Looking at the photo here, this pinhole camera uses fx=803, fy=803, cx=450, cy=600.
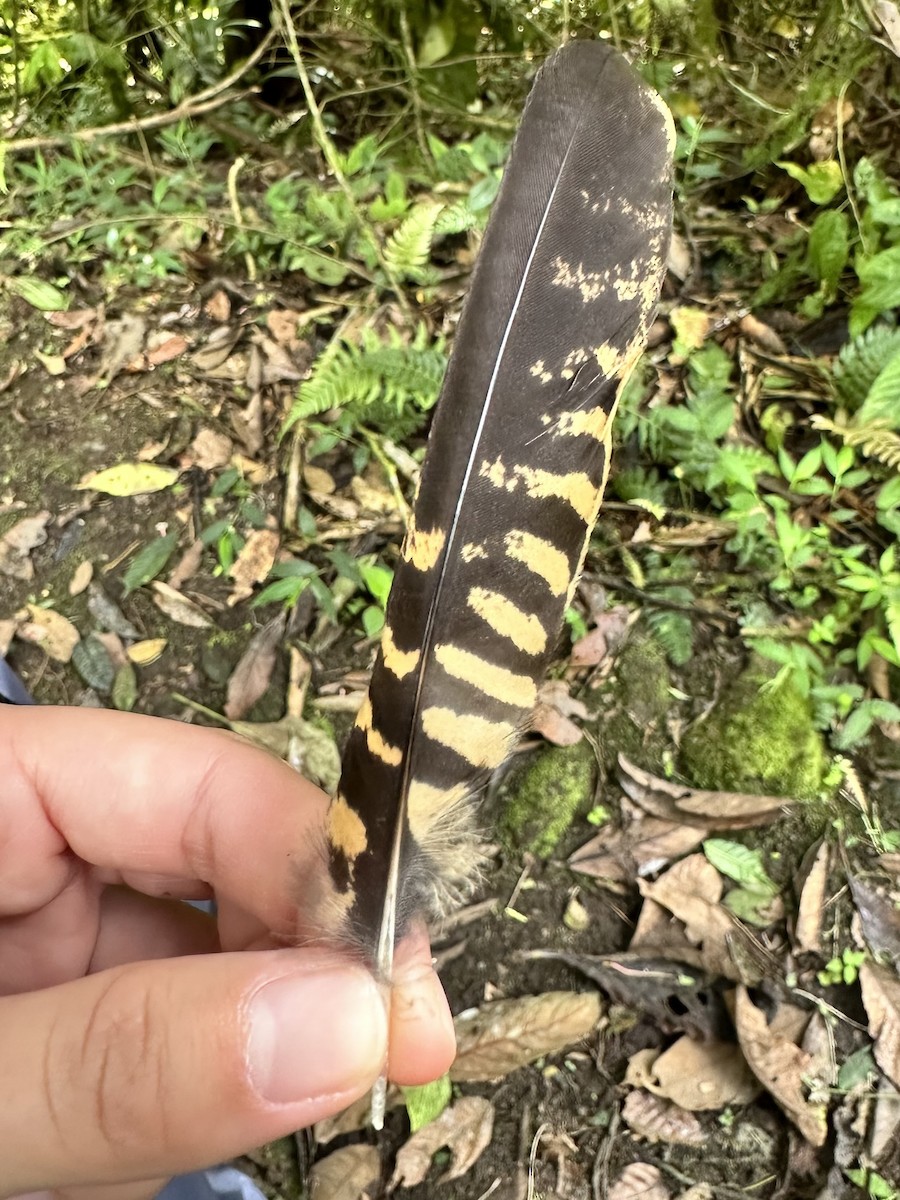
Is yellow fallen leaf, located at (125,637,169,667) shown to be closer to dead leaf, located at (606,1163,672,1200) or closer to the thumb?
the thumb

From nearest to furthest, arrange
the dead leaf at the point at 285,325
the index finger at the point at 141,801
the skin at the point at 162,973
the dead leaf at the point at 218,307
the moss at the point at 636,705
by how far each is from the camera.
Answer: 1. the skin at the point at 162,973
2. the index finger at the point at 141,801
3. the moss at the point at 636,705
4. the dead leaf at the point at 285,325
5. the dead leaf at the point at 218,307

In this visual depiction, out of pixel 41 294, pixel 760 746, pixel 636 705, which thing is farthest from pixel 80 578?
pixel 760 746

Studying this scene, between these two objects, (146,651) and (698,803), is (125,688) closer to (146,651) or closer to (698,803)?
(146,651)

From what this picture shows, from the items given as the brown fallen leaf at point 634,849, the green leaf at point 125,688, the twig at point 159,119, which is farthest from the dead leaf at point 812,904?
the twig at point 159,119

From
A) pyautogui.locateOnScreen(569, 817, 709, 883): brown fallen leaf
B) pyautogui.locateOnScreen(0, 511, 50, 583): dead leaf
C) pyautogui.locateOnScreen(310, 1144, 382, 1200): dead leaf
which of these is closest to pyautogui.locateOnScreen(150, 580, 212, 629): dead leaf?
pyautogui.locateOnScreen(0, 511, 50, 583): dead leaf

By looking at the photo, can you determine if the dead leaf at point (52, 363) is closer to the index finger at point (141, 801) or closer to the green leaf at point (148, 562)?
the green leaf at point (148, 562)

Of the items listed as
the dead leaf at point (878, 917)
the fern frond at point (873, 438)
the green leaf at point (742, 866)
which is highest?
the fern frond at point (873, 438)

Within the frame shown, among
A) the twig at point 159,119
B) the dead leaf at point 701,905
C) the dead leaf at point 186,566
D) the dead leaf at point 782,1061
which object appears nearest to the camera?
the dead leaf at point 782,1061
